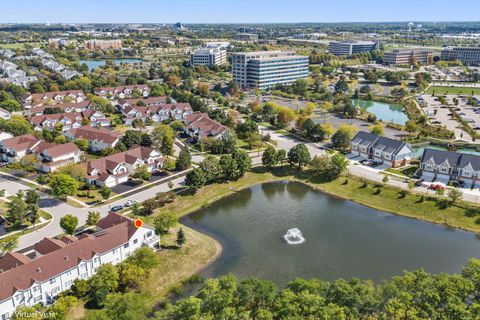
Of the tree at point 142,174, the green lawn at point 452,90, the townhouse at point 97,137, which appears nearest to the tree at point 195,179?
the tree at point 142,174

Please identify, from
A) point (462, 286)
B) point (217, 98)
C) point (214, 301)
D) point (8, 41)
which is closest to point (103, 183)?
point (214, 301)

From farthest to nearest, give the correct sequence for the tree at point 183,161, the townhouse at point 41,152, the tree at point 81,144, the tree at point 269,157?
1. the tree at point 81,144
2. the townhouse at point 41,152
3. the tree at point 269,157
4. the tree at point 183,161

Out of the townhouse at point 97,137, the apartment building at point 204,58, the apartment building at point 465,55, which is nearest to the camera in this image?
the townhouse at point 97,137

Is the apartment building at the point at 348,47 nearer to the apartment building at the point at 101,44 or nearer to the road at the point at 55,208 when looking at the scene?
the apartment building at the point at 101,44

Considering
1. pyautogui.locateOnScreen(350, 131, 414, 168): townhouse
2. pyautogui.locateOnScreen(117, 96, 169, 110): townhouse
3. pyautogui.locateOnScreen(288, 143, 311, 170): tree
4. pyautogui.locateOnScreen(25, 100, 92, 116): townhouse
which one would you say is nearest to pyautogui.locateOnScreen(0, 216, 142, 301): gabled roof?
pyautogui.locateOnScreen(288, 143, 311, 170): tree

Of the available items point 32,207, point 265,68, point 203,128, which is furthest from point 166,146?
point 265,68

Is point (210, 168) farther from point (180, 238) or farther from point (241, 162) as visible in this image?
point (180, 238)
